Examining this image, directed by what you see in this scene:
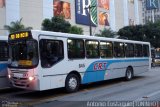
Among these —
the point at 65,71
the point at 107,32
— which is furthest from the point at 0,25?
the point at 65,71

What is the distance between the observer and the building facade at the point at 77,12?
39625 millimetres

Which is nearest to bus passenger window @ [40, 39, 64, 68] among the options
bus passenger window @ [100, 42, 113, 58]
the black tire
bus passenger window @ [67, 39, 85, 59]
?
bus passenger window @ [67, 39, 85, 59]

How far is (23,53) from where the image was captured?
13109mm

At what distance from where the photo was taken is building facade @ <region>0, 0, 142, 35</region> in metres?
39.6

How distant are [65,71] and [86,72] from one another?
1.70 metres

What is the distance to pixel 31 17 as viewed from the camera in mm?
42812

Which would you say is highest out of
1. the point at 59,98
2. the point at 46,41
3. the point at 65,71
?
the point at 46,41

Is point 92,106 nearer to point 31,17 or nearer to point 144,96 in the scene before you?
point 144,96

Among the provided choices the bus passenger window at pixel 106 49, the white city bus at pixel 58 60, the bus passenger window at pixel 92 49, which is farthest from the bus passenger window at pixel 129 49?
the bus passenger window at pixel 92 49

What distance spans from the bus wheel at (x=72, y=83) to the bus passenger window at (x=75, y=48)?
877 millimetres

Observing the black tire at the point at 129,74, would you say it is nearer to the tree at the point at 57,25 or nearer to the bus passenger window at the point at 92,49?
the bus passenger window at the point at 92,49

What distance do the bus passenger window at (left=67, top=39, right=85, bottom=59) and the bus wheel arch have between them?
78 cm

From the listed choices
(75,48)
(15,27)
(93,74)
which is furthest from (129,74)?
(15,27)

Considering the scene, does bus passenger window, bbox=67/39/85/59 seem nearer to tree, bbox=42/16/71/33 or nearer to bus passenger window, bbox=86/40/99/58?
bus passenger window, bbox=86/40/99/58
